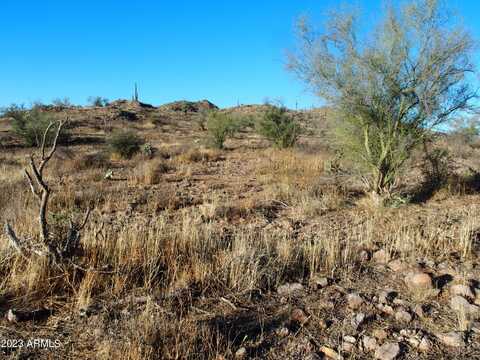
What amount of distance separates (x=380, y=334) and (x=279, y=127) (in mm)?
16266

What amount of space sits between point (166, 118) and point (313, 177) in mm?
34709

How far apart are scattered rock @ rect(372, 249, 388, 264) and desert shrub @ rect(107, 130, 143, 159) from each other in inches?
524

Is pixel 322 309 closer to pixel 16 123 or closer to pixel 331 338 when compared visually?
pixel 331 338

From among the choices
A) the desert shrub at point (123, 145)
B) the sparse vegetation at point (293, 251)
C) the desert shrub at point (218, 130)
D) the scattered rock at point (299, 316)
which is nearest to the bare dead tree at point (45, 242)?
the sparse vegetation at point (293, 251)

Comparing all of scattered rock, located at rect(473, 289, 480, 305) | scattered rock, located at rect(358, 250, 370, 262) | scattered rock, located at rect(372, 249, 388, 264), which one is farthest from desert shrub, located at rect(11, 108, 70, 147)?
scattered rock, located at rect(473, 289, 480, 305)

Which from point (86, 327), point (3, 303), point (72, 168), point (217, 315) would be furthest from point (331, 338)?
point (72, 168)

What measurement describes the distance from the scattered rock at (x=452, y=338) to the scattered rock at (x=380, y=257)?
61.5 inches

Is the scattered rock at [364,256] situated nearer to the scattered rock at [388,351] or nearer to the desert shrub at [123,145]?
the scattered rock at [388,351]

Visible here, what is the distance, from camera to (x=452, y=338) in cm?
271

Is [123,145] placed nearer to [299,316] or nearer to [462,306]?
[299,316]

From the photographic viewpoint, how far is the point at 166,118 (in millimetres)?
42375

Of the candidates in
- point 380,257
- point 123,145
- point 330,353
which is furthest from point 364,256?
point 123,145

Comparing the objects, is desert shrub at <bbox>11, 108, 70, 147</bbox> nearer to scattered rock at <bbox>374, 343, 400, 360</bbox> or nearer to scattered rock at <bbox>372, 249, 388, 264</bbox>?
scattered rock at <bbox>372, 249, 388, 264</bbox>

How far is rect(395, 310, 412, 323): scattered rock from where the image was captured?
301 centimetres
